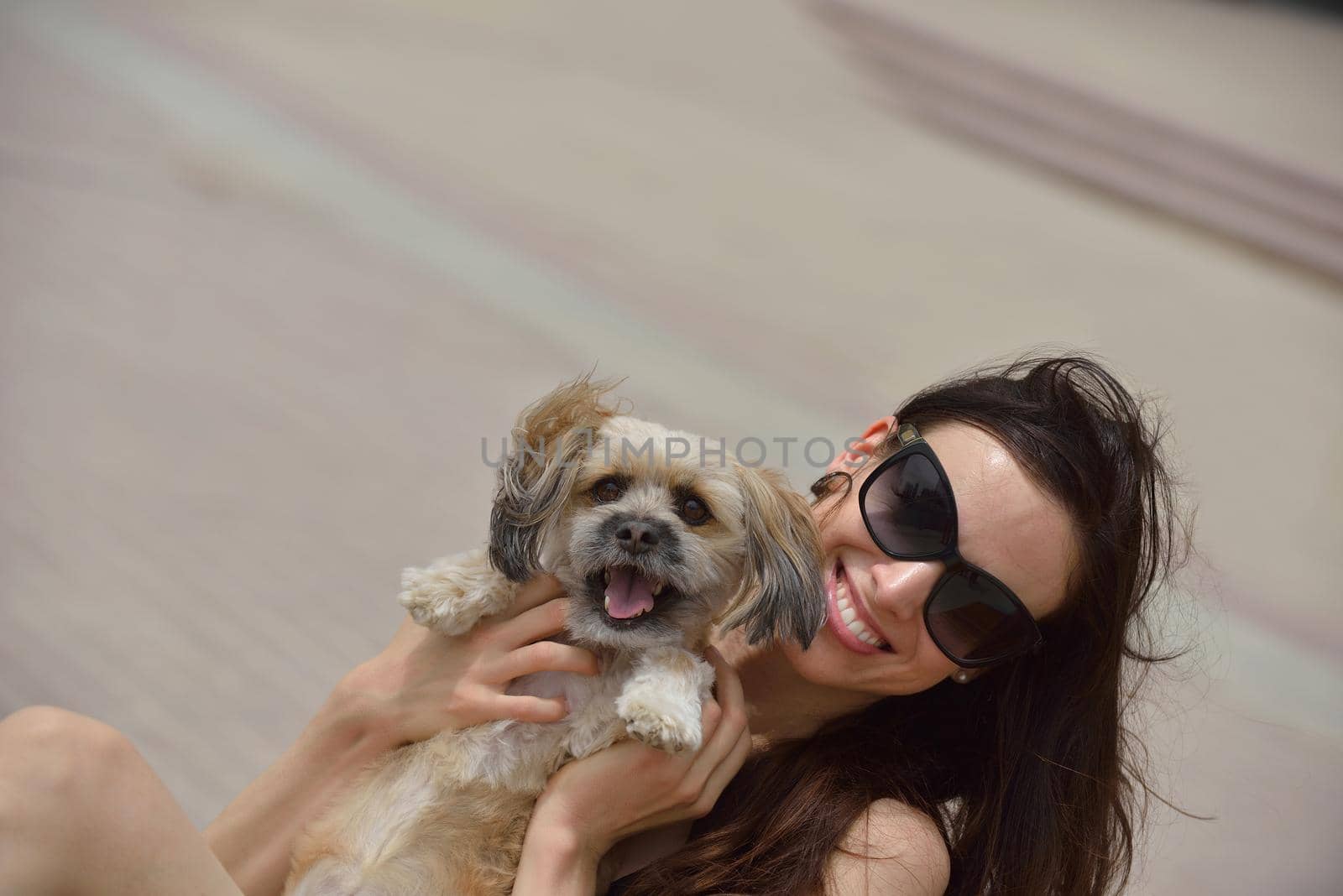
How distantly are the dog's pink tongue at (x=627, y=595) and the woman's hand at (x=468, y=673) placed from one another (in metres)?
0.08

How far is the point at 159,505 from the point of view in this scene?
3.07 m

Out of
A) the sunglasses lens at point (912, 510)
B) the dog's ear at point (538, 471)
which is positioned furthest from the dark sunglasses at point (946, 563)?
the dog's ear at point (538, 471)

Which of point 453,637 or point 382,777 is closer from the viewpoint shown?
point 382,777

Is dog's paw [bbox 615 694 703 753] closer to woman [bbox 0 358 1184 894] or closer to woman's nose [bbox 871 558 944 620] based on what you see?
woman [bbox 0 358 1184 894]

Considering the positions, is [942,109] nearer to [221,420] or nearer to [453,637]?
[221,420]

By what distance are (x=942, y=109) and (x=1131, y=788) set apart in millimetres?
3431

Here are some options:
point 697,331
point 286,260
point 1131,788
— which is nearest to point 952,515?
point 1131,788

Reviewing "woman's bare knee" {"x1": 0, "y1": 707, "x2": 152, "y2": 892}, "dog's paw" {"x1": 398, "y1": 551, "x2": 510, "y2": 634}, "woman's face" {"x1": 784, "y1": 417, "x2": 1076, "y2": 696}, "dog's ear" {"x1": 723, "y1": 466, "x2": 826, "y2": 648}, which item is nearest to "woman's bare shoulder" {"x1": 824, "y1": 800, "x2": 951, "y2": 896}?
"woman's face" {"x1": 784, "y1": 417, "x2": 1076, "y2": 696}

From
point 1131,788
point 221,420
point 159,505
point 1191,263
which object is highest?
point 1191,263

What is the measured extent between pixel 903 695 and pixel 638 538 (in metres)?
0.66

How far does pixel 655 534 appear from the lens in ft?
4.64

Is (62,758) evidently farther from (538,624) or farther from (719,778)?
(719,778)

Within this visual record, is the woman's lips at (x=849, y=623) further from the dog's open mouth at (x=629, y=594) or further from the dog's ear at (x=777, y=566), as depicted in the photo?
the dog's open mouth at (x=629, y=594)

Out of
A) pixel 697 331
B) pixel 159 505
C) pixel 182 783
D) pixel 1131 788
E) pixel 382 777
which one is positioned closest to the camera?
pixel 382 777
